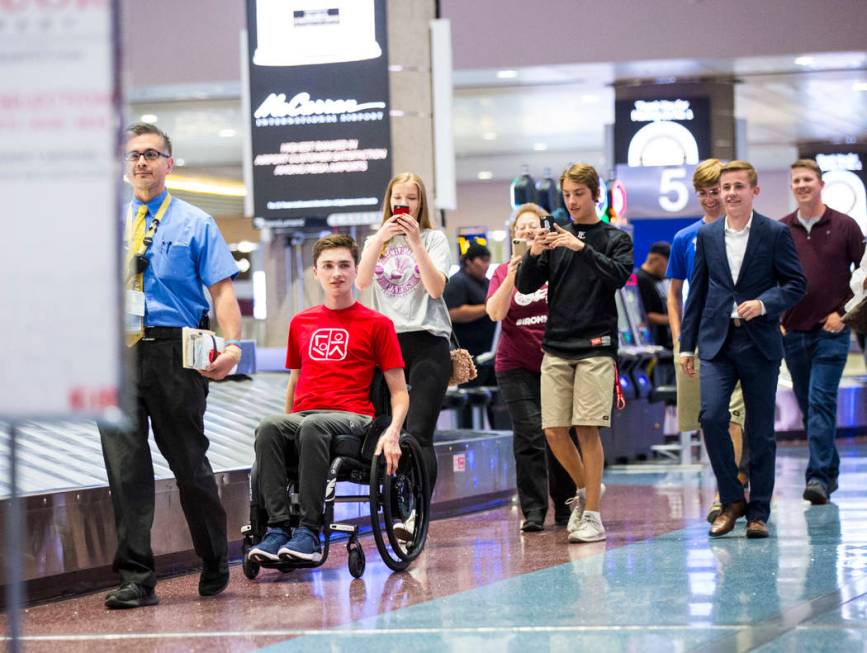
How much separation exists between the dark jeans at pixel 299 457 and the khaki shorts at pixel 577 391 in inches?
47.9

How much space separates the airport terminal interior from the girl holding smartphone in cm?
48

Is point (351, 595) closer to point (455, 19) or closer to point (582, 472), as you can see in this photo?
point (582, 472)

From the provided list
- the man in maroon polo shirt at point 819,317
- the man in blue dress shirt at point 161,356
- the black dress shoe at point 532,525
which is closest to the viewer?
the man in blue dress shirt at point 161,356

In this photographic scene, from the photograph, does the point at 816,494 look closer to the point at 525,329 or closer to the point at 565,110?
the point at 525,329

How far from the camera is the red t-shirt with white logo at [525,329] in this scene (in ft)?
22.0

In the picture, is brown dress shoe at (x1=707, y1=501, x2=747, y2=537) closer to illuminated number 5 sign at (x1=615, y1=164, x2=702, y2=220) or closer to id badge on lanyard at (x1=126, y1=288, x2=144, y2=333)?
id badge on lanyard at (x1=126, y1=288, x2=144, y2=333)

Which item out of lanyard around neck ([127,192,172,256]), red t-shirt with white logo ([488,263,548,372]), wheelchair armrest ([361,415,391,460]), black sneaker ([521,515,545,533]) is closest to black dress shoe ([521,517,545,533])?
black sneaker ([521,515,545,533])

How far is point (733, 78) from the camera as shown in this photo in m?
16.1

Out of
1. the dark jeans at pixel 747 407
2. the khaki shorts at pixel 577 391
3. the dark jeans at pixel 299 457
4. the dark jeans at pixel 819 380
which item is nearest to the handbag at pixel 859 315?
the dark jeans at pixel 747 407

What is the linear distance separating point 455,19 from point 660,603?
11.0 m

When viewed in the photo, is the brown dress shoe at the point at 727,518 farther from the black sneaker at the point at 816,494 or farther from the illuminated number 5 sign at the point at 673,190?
the illuminated number 5 sign at the point at 673,190

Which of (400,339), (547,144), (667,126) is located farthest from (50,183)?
(547,144)

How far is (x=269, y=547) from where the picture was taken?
493cm

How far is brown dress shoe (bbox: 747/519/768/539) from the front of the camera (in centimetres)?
585
